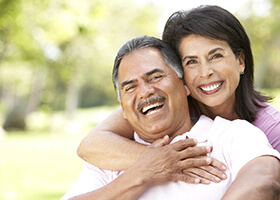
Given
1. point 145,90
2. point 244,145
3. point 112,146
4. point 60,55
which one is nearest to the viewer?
point 244,145

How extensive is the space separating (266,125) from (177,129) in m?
0.66

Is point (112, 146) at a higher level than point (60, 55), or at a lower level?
lower

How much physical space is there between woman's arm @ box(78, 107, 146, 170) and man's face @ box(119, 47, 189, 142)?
17cm

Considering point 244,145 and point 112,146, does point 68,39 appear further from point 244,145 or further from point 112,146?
point 244,145

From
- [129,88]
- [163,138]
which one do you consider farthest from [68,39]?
[163,138]

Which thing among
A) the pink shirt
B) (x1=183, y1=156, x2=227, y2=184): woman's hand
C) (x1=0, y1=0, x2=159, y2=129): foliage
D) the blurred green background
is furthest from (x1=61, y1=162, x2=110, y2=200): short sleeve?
(x1=0, y1=0, x2=159, y2=129): foliage

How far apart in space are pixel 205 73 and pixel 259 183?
3.40 ft

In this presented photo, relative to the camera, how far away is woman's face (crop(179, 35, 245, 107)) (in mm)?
2623

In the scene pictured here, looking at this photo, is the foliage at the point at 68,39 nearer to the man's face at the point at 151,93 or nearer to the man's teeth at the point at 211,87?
the man's face at the point at 151,93

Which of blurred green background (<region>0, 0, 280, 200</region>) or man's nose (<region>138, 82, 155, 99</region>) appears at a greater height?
blurred green background (<region>0, 0, 280, 200</region>)

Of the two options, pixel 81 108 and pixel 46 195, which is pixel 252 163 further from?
pixel 81 108

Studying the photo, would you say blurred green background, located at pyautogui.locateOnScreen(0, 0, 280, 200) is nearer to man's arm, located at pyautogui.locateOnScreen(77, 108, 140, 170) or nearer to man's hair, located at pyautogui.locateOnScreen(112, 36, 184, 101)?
man's hair, located at pyautogui.locateOnScreen(112, 36, 184, 101)

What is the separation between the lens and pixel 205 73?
103 inches

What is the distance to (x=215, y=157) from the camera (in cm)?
231
